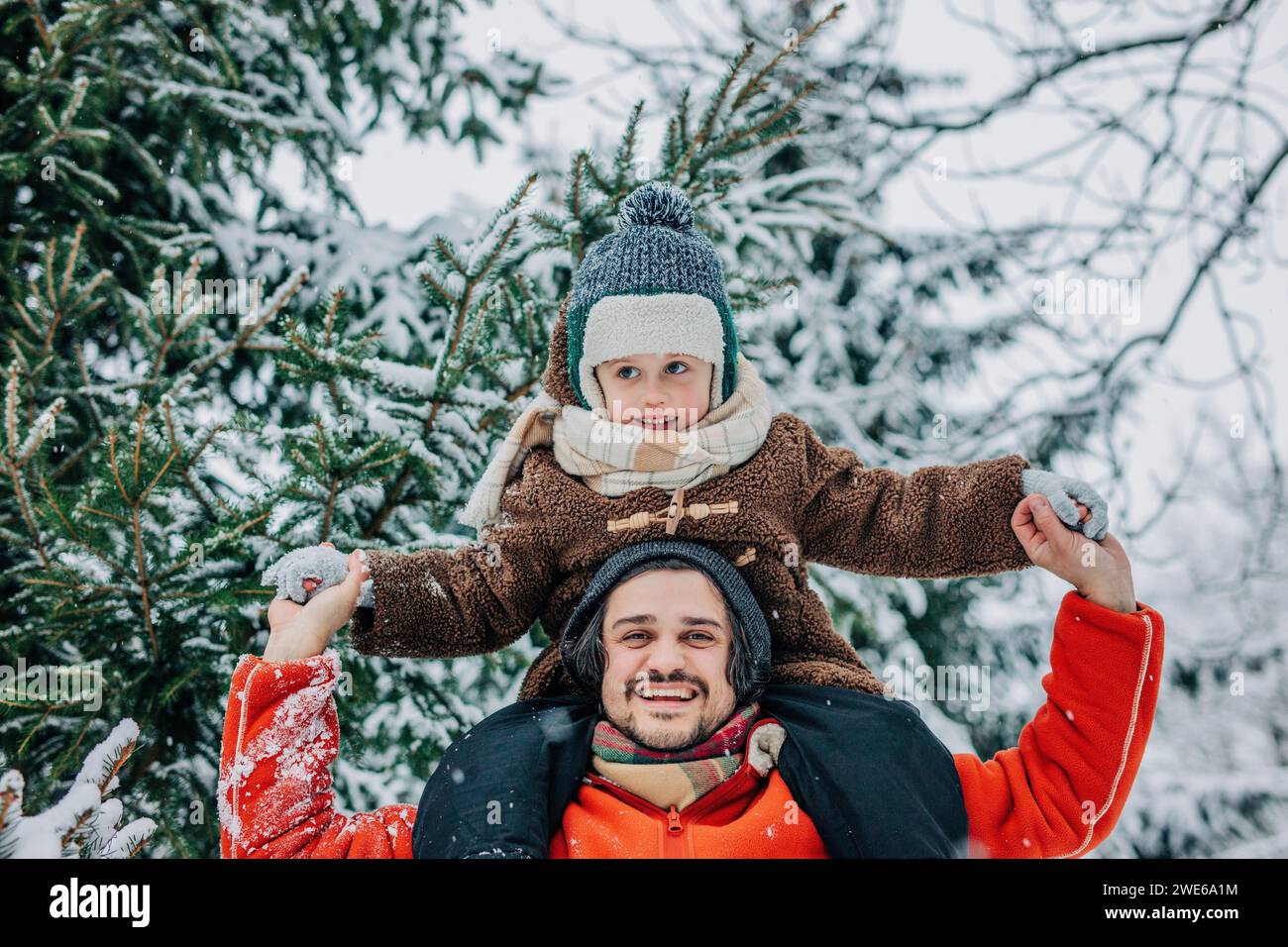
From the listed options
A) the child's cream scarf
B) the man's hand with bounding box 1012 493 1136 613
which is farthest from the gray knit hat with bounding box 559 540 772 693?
the man's hand with bounding box 1012 493 1136 613

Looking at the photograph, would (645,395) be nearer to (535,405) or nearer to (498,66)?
(535,405)

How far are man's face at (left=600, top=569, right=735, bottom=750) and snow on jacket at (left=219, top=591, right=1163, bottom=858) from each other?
0.20 metres

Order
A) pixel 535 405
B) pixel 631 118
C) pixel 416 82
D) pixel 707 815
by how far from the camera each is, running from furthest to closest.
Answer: pixel 416 82
pixel 631 118
pixel 535 405
pixel 707 815

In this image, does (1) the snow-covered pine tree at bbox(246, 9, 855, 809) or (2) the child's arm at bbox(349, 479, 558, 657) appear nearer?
(2) the child's arm at bbox(349, 479, 558, 657)

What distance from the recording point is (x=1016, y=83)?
4.68 m

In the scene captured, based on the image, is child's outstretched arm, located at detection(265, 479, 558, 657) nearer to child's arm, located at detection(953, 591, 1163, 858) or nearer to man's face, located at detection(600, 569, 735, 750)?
man's face, located at detection(600, 569, 735, 750)

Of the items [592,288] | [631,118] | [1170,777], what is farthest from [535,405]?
[1170,777]

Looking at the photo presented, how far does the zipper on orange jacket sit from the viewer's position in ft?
6.02

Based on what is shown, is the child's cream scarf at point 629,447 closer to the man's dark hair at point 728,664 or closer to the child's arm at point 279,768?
the man's dark hair at point 728,664

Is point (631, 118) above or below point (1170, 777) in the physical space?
above

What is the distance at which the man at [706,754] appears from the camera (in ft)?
5.89

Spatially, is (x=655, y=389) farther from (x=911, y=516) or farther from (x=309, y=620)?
(x=309, y=620)

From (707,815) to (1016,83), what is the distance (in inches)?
166

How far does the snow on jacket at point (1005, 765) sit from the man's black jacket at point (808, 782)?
12 centimetres
